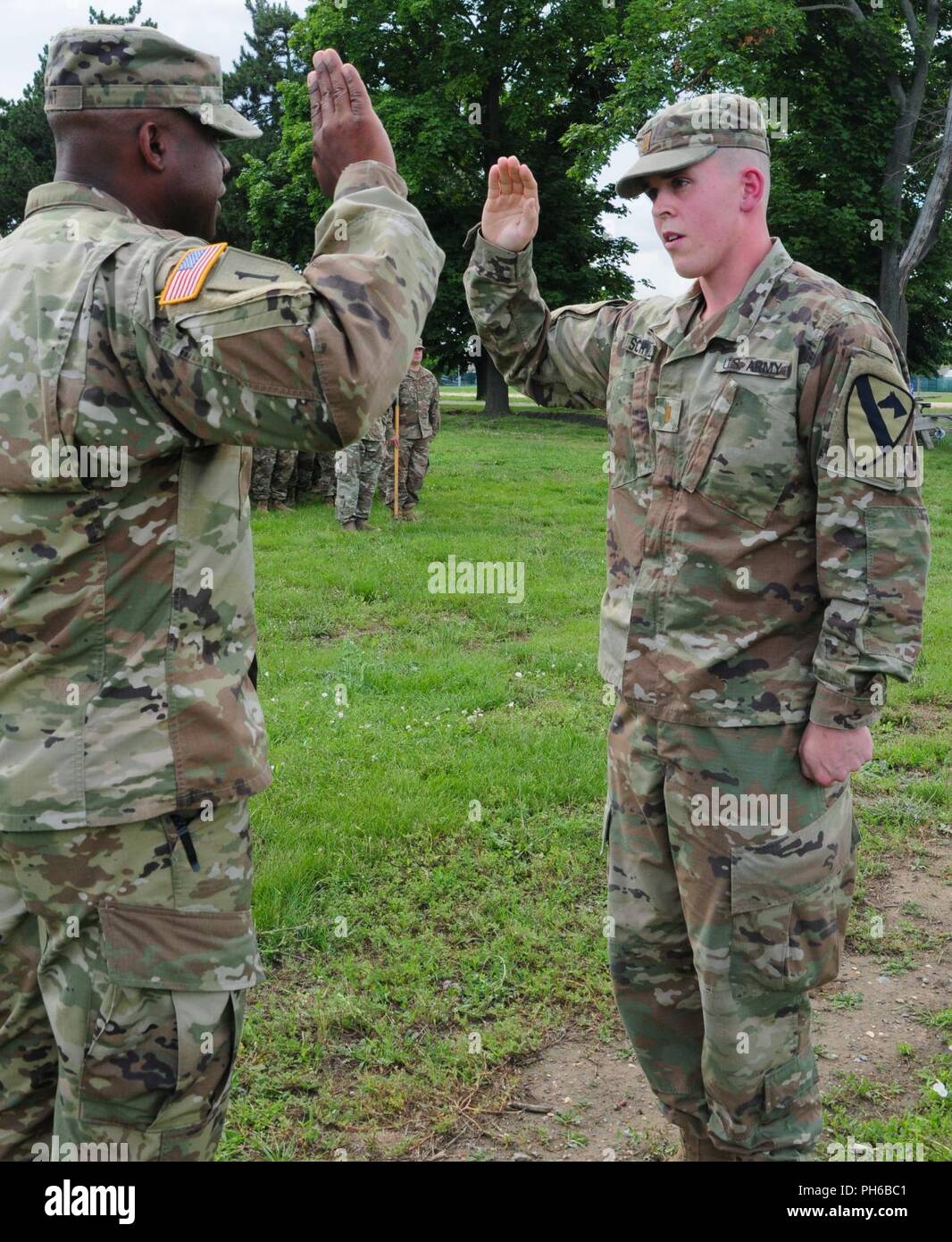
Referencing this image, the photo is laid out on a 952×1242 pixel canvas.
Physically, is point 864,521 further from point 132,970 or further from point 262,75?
point 262,75

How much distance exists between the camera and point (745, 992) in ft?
8.87

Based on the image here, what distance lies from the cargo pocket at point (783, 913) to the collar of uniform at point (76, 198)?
191 centimetres

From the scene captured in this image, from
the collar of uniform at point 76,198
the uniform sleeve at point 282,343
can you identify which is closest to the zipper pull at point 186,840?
the uniform sleeve at point 282,343

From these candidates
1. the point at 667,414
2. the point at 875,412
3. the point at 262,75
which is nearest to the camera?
the point at 875,412

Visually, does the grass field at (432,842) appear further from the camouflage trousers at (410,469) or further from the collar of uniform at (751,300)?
the camouflage trousers at (410,469)

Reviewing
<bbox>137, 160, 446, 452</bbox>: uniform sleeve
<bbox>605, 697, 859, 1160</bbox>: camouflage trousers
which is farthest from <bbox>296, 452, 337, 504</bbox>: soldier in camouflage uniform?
<bbox>137, 160, 446, 452</bbox>: uniform sleeve

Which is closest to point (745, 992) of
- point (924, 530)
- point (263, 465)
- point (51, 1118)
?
point (924, 530)

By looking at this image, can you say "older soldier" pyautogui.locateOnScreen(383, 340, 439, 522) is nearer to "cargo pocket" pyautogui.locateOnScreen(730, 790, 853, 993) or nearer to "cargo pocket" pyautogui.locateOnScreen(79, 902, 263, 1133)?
"cargo pocket" pyautogui.locateOnScreen(730, 790, 853, 993)

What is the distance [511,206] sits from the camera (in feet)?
10.3

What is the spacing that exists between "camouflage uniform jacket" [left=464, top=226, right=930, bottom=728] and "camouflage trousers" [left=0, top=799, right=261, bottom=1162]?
120cm

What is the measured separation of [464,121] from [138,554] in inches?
1188

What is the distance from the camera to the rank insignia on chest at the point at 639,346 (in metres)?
3.00

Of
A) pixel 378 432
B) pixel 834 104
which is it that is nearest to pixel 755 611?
pixel 378 432
